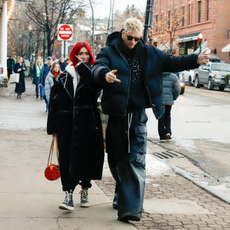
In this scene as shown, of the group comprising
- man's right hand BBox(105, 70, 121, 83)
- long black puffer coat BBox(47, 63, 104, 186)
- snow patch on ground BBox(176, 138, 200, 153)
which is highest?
man's right hand BBox(105, 70, 121, 83)

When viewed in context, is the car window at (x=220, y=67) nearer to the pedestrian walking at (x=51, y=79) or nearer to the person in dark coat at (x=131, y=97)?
the pedestrian walking at (x=51, y=79)

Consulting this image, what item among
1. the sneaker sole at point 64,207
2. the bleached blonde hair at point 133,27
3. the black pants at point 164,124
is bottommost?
the sneaker sole at point 64,207

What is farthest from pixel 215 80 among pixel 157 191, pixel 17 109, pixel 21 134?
pixel 157 191

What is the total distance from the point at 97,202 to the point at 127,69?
5.31 feet

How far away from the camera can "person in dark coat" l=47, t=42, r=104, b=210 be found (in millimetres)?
4750

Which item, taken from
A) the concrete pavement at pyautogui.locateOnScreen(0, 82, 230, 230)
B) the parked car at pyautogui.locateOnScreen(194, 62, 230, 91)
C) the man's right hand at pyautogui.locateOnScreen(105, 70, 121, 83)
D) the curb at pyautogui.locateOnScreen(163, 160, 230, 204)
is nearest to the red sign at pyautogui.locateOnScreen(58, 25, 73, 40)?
the concrete pavement at pyautogui.locateOnScreen(0, 82, 230, 230)

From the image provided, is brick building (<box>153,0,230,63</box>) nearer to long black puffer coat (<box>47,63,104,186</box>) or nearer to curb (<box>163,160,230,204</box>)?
curb (<box>163,160,230,204</box>)

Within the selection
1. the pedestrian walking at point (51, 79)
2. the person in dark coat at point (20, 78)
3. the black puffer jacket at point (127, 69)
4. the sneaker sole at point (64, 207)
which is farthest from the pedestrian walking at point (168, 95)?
the person in dark coat at point (20, 78)

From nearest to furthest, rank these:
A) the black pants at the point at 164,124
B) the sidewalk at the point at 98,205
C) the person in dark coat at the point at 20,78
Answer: the sidewalk at the point at 98,205, the black pants at the point at 164,124, the person in dark coat at the point at 20,78

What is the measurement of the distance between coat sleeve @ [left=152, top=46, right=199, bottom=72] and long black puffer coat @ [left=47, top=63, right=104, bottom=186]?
0.79 metres

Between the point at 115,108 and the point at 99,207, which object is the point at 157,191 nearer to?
the point at 99,207

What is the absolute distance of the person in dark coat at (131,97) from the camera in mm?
4336

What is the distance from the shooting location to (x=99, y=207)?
486 centimetres

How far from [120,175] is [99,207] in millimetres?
537
